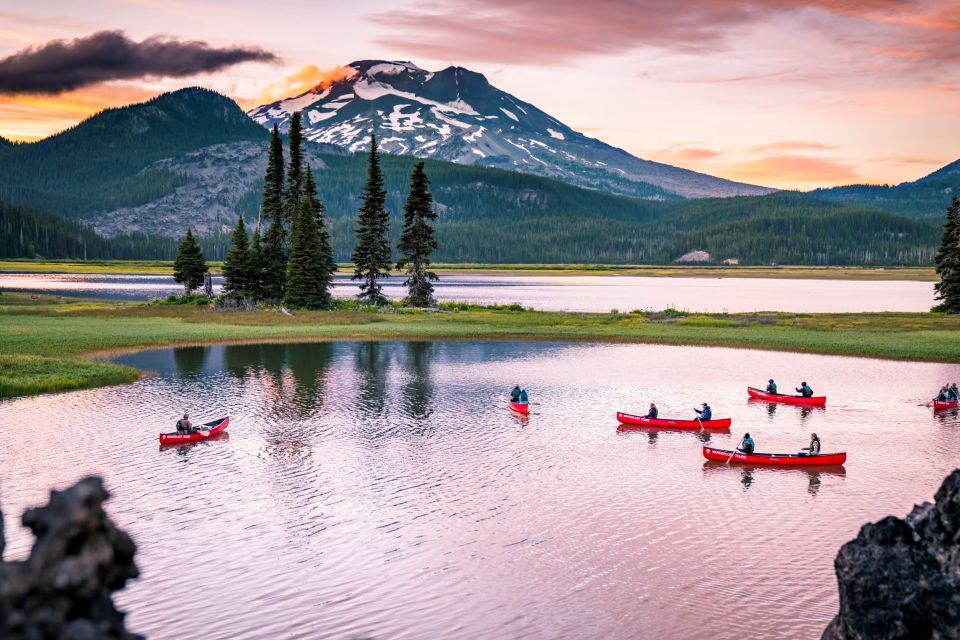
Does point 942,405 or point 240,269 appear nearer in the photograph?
point 942,405

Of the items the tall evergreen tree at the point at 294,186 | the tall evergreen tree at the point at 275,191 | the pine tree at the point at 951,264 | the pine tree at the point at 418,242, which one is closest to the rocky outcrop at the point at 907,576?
the pine tree at the point at 418,242

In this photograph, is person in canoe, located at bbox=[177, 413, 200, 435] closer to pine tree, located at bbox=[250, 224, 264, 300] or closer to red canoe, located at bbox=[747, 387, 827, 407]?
red canoe, located at bbox=[747, 387, 827, 407]

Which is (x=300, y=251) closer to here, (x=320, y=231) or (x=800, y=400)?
(x=320, y=231)

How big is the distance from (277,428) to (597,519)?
18705mm

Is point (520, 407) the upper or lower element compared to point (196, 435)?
upper

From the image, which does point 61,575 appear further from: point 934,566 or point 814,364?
point 814,364

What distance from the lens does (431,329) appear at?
8444cm

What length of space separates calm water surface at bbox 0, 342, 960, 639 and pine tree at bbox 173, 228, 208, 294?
186 feet

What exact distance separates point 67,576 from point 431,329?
250ft

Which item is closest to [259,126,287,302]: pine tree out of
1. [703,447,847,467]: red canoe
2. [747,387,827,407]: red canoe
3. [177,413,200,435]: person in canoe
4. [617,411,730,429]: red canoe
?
[177,413,200,435]: person in canoe

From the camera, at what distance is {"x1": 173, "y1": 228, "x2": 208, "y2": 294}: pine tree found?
106438 mm

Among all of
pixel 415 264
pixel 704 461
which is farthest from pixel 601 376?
pixel 415 264

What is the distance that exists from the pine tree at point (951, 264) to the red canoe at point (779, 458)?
254 ft

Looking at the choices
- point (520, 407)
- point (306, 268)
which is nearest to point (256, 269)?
point (306, 268)
